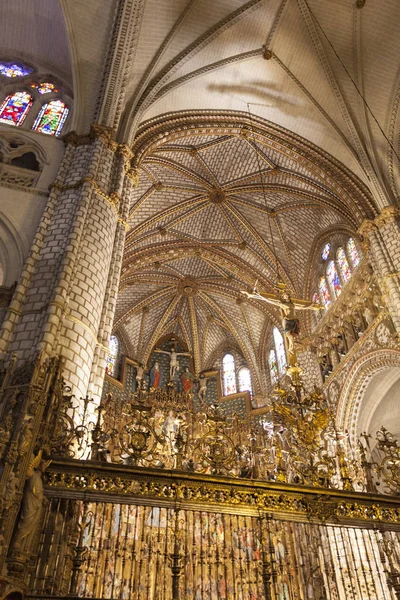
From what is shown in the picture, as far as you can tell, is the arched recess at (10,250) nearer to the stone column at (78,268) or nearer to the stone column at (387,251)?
the stone column at (78,268)

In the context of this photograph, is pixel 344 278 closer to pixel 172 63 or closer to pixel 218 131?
pixel 218 131

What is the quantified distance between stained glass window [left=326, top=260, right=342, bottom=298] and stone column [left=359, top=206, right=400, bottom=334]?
112 inches

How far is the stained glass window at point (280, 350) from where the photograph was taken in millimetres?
18494

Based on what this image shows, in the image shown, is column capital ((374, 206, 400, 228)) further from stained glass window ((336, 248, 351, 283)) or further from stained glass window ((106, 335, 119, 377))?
stained glass window ((106, 335, 119, 377))

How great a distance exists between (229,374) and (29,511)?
1694cm

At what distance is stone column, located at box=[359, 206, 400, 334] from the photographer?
37.1 ft

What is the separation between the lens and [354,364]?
1362cm

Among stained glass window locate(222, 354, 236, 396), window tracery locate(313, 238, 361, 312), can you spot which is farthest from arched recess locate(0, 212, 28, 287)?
stained glass window locate(222, 354, 236, 396)

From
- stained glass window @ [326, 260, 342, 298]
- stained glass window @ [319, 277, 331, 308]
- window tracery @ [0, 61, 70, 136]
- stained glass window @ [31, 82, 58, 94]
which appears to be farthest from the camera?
stained glass window @ [319, 277, 331, 308]

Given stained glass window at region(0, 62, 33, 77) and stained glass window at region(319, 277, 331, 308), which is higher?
stained glass window at region(0, 62, 33, 77)

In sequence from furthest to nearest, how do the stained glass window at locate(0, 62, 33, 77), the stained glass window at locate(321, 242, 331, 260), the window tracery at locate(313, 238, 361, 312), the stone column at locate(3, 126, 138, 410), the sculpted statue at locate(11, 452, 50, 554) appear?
the stained glass window at locate(321, 242, 331, 260), the window tracery at locate(313, 238, 361, 312), the stained glass window at locate(0, 62, 33, 77), the stone column at locate(3, 126, 138, 410), the sculpted statue at locate(11, 452, 50, 554)

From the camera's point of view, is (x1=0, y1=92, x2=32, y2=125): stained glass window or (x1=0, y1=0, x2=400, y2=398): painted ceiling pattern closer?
(x1=0, y1=0, x2=400, y2=398): painted ceiling pattern

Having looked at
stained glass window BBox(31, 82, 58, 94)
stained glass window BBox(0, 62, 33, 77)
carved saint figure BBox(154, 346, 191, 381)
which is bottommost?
carved saint figure BBox(154, 346, 191, 381)

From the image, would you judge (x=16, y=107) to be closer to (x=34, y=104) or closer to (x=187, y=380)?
(x=34, y=104)
